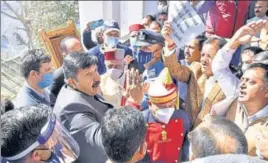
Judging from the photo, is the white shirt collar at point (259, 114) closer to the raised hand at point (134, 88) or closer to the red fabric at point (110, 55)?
the raised hand at point (134, 88)

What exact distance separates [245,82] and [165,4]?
11.5 ft

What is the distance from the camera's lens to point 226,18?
4387mm

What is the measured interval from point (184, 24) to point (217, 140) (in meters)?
1.52

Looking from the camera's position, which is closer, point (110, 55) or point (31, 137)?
point (31, 137)

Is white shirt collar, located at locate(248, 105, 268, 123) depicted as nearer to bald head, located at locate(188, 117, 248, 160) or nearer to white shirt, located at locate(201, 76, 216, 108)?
white shirt, located at locate(201, 76, 216, 108)

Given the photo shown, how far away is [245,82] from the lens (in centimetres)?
233

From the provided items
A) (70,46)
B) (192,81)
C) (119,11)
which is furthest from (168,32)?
(119,11)

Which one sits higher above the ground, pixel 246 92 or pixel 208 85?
pixel 246 92

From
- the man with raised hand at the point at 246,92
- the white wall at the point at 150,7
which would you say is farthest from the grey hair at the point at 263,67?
the white wall at the point at 150,7

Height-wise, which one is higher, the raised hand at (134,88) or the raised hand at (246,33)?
the raised hand at (246,33)

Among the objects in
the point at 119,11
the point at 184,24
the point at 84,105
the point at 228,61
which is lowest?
the point at 119,11

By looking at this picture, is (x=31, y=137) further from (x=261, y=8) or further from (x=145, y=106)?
(x=261, y=8)

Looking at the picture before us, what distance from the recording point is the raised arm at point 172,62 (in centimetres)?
288

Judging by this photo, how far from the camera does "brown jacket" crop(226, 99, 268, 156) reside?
6.72 ft
